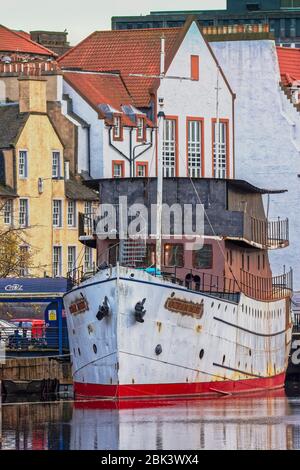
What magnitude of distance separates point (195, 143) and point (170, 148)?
2045mm

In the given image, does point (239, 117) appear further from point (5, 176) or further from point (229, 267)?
point (229, 267)

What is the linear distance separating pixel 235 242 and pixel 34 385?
10.2m

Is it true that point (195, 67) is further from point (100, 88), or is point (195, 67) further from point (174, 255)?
point (174, 255)

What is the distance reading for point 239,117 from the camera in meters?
148

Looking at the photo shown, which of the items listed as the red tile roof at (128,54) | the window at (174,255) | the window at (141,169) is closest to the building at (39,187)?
the window at (141,169)

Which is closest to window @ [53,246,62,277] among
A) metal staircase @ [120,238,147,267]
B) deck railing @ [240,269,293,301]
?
deck railing @ [240,269,293,301]

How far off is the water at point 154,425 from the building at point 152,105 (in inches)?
2021

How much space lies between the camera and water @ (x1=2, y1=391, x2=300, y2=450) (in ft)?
243

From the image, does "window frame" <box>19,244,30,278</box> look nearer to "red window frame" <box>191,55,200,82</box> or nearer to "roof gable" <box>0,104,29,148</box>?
"roof gable" <box>0,104,29,148</box>

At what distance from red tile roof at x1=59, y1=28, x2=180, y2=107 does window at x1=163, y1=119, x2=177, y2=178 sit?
2.07 meters

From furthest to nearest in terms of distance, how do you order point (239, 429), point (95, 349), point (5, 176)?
point (5, 176) < point (95, 349) < point (239, 429)

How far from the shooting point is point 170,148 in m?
150

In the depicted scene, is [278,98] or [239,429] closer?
[239,429]

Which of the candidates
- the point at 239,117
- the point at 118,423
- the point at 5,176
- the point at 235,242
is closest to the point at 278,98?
the point at 239,117
